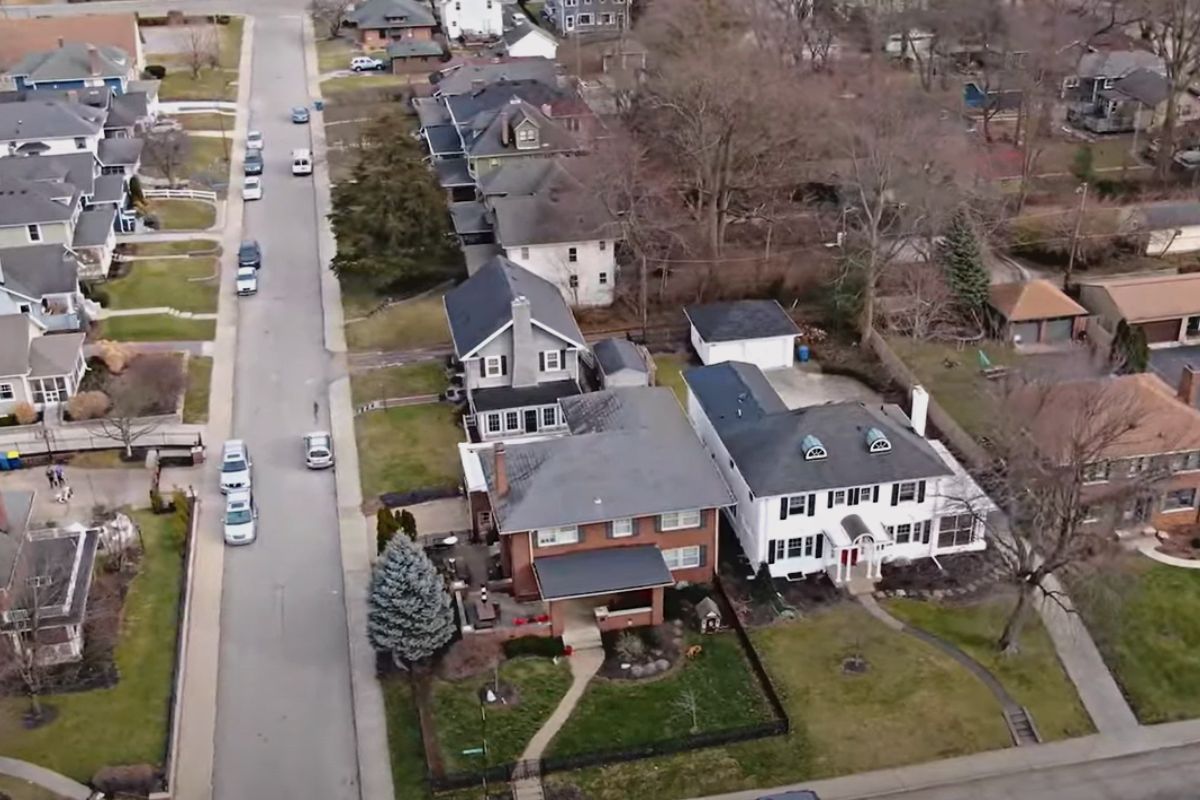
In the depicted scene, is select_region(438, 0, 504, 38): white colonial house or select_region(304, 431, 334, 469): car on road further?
select_region(438, 0, 504, 38): white colonial house

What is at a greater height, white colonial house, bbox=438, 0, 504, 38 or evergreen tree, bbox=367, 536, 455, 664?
white colonial house, bbox=438, 0, 504, 38

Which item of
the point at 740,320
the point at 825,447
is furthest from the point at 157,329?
the point at 825,447

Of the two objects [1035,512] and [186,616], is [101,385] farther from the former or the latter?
[1035,512]

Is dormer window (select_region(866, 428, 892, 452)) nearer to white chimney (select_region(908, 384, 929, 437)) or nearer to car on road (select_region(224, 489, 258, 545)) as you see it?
white chimney (select_region(908, 384, 929, 437))

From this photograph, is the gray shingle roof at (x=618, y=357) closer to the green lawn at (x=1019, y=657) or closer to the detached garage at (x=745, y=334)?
the detached garage at (x=745, y=334)

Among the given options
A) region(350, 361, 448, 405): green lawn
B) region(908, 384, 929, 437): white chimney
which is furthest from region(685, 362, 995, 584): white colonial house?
region(350, 361, 448, 405): green lawn

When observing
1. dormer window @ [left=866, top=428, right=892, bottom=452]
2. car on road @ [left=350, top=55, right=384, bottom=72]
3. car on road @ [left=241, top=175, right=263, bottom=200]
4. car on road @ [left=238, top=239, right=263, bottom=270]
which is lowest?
dormer window @ [left=866, top=428, right=892, bottom=452]
